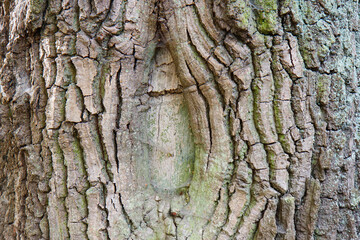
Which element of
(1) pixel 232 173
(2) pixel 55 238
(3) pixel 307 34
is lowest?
(2) pixel 55 238

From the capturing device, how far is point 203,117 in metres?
1.39

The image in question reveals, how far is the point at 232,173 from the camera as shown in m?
1.36

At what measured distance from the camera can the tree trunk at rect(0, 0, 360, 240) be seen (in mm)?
1307

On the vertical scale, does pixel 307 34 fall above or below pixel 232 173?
above

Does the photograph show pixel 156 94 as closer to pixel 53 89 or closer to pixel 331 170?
pixel 53 89

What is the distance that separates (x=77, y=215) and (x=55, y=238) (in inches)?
6.9

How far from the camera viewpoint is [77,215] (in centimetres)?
137

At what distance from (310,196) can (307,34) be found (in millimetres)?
738

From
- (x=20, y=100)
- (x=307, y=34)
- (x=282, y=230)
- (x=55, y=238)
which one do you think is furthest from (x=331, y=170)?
(x=20, y=100)

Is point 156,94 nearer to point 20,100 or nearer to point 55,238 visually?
point 20,100

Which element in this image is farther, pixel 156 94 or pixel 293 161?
pixel 156 94

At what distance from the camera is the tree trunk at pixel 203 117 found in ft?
4.29

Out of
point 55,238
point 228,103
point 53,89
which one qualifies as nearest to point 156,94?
point 228,103

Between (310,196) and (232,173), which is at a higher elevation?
(232,173)
